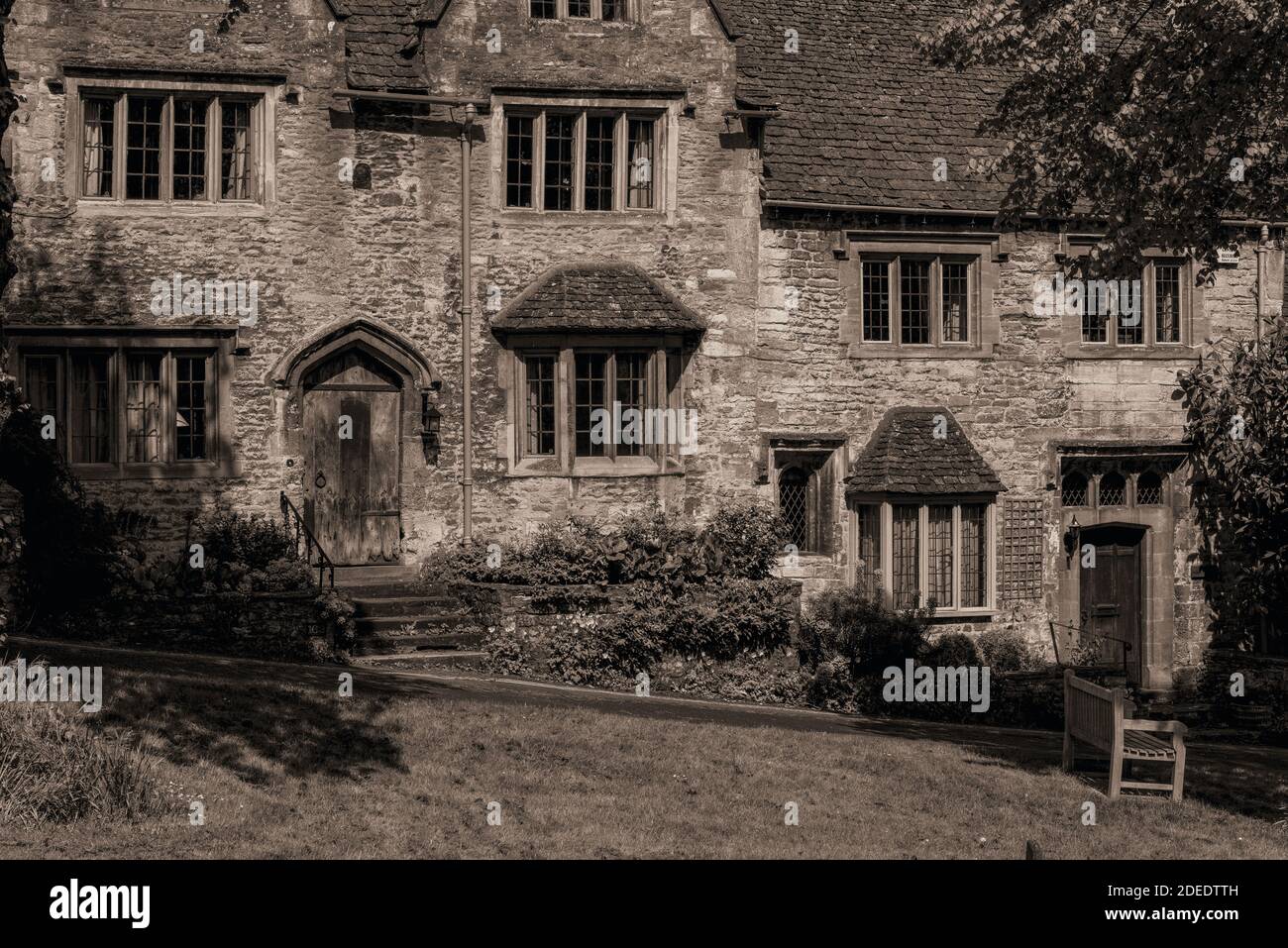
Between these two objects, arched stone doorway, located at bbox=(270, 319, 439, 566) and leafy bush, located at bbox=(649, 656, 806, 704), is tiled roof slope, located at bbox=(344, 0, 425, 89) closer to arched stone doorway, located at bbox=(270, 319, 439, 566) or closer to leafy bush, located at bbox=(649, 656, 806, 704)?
arched stone doorway, located at bbox=(270, 319, 439, 566)

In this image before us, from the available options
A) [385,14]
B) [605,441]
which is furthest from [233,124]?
[605,441]

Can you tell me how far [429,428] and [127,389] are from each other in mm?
4094

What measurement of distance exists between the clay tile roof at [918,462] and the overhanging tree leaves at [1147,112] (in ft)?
26.1

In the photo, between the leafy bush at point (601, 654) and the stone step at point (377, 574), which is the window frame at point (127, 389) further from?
the leafy bush at point (601, 654)

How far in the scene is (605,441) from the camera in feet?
83.8

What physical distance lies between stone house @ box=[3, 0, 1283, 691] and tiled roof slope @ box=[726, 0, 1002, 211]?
2.8 inches

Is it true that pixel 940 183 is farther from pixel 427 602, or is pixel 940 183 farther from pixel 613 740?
pixel 613 740

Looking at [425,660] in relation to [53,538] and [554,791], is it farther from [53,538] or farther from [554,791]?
[554,791]

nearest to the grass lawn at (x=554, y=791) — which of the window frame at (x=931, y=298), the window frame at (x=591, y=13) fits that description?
the window frame at (x=931, y=298)

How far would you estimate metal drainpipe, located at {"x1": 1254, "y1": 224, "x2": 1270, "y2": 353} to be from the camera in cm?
2795

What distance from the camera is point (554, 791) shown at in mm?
15648

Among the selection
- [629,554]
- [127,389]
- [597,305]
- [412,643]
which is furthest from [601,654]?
[127,389]

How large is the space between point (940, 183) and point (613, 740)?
12.7m

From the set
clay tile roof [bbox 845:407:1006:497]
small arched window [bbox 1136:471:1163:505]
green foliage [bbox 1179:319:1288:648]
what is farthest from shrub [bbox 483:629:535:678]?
small arched window [bbox 1136:471:1163:505]
